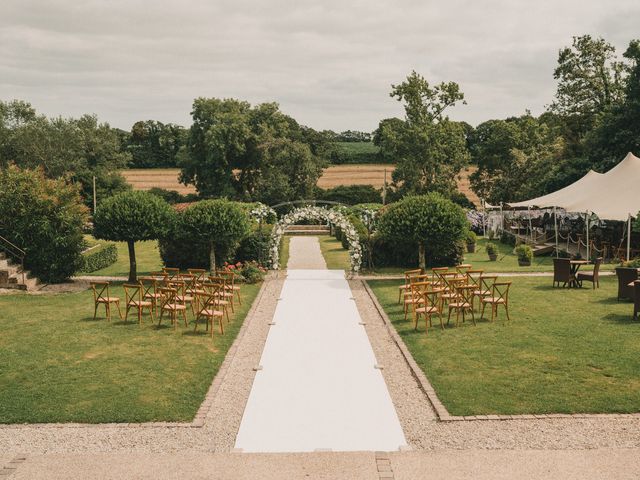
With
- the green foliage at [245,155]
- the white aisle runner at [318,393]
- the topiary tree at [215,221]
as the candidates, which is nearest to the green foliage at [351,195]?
the green foliage at [245,155]

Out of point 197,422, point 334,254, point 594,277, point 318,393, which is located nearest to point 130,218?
point 318,393

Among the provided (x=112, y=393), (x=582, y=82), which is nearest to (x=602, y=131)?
(x=582, y=82)

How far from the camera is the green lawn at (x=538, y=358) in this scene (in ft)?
30.8

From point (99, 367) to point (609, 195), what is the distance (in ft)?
69.6

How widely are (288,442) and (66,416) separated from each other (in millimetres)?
3245

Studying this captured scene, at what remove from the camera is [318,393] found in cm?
1002

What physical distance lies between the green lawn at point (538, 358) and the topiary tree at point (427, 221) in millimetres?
4169

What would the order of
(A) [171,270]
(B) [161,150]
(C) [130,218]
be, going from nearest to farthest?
1. (A) [171,270]
2. (C) [130,218]
3. (B) [161,150]

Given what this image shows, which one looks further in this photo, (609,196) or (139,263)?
(139,263)

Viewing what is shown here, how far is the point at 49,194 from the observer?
21.0 meters

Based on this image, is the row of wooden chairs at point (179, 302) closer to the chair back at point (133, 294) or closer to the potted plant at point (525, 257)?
the chair back at point (133, 294)

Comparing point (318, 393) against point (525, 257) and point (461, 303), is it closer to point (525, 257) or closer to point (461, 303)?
point (461, 303)

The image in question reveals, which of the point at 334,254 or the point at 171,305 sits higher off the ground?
the point at 171,305

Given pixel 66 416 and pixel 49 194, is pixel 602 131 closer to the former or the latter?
pixel 49 194
